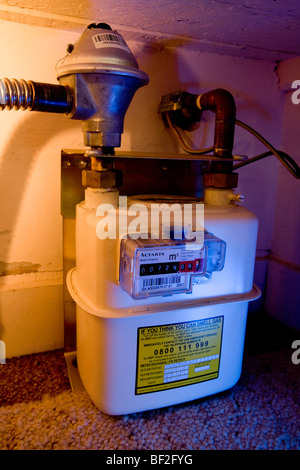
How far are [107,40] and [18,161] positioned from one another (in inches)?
12.6

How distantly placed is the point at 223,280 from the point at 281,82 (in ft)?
2.10

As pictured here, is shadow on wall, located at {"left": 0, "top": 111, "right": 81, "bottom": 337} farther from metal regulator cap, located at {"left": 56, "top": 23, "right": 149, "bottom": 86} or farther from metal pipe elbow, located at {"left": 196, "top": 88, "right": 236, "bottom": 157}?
metal pipe elbow, located at {"left": 196, "top": 88, "right": 236, "bottom": 157}

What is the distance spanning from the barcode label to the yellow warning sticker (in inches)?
18.7

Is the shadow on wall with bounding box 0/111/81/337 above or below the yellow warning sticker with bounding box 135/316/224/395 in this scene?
above

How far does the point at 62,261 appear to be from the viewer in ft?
2.79

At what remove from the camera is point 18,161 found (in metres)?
0.78

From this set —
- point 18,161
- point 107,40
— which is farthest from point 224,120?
point 18,161

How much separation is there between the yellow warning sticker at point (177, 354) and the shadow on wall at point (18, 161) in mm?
372

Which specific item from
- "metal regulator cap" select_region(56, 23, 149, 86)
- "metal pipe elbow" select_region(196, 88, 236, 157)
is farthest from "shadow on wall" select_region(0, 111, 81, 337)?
"metal pipe elbow" select_region(196, 88, 236, 157)

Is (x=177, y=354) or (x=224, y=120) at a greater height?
(x=224, y=120)

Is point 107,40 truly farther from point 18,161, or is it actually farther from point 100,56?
point 18,161

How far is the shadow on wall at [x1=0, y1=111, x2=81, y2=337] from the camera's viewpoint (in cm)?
77

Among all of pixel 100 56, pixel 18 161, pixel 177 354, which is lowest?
pixel 177 354

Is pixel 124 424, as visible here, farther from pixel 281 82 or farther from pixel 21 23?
pixel 281 82
